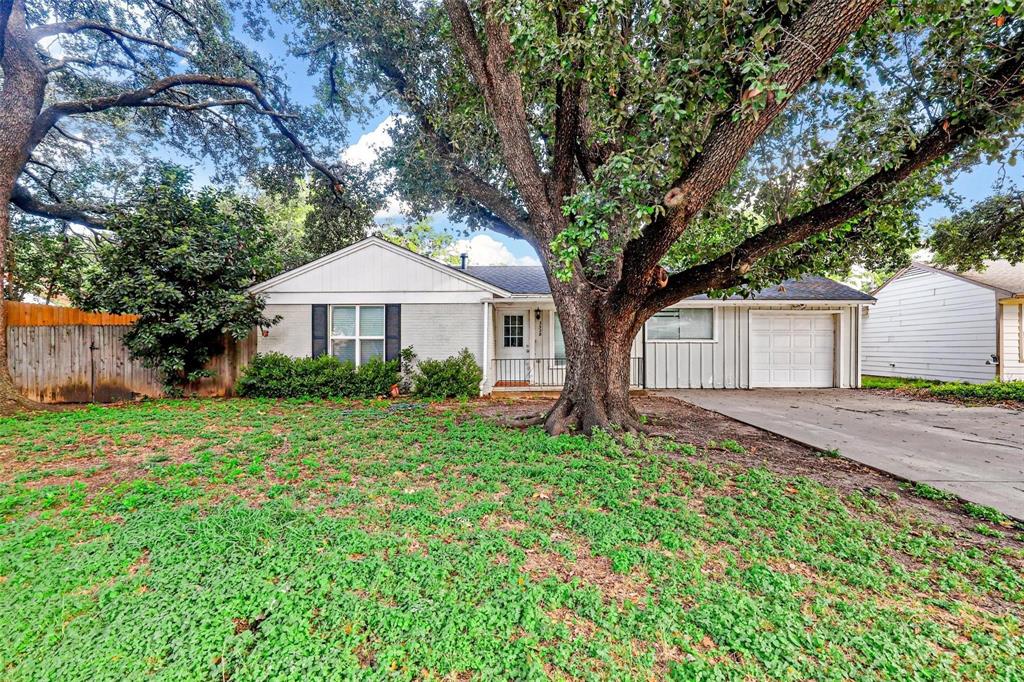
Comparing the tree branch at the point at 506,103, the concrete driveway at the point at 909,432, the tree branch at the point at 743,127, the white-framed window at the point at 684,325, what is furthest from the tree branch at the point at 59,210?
the concrete driveway at the point at 909,432

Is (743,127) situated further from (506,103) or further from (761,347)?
(761,347)

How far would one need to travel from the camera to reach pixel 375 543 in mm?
2848

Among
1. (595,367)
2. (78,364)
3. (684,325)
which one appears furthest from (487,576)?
(78,364)

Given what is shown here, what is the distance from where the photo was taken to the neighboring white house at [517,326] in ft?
33.2

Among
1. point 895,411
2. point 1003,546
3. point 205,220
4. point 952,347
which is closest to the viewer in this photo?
point 1003,546

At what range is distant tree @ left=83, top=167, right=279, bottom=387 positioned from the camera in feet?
27.6

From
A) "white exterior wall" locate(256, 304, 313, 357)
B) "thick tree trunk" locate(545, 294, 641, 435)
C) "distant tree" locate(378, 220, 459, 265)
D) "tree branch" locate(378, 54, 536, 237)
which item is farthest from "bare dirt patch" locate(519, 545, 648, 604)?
"distant tree" locate(378, 220, 459, 265)

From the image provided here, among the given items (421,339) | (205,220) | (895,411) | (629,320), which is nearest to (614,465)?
(629,320)

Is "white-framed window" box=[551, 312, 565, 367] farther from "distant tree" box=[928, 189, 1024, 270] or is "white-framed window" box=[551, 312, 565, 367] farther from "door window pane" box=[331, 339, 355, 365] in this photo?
"distant tree" box=[928, 189, 1024, 270]

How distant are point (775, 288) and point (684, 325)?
286 centimetres

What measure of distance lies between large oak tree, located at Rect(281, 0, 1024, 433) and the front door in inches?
198

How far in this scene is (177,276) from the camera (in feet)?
28.9

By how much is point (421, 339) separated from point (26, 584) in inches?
314

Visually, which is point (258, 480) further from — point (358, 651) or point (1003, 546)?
point (1003, 546)
